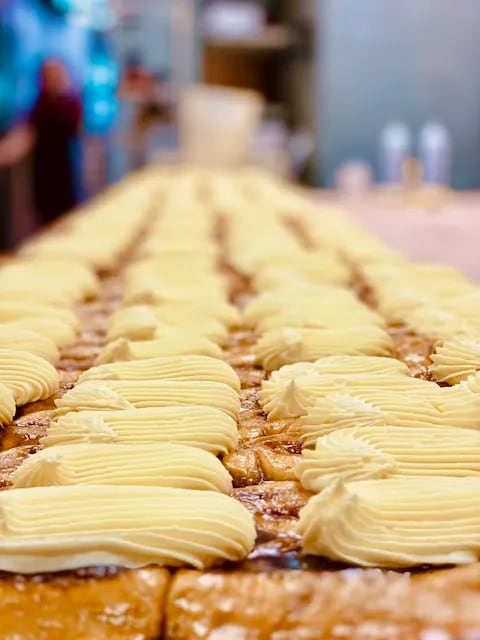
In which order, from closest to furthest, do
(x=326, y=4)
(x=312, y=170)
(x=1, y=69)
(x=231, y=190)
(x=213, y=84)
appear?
(x=231, y=190) → (x=1, y=69) → (x=326, y=4) → (x=312, y=170) → (x=213, y=84)

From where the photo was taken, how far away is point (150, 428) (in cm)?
136

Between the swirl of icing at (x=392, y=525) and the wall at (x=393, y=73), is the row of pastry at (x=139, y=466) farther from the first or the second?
the wall at (x=393, y=73)

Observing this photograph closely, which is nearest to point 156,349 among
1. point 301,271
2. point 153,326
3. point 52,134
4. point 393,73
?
point 153,326

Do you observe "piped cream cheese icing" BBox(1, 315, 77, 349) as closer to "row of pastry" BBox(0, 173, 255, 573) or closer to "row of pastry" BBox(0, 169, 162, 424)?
"row of pastry" BBox(0, 169, 162, 424)

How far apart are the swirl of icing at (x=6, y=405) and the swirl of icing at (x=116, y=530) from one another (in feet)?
1.14

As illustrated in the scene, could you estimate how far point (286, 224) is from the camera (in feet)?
13.7

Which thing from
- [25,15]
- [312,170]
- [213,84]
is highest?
[25,15]

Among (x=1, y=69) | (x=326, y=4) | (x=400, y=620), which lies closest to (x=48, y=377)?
(x=400, y=620)

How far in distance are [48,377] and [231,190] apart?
428 centimetres

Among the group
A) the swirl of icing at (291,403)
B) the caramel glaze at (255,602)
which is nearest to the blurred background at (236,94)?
the swirl of icing at (291,403)

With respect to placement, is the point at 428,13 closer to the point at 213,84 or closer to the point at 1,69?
the point at 213,84

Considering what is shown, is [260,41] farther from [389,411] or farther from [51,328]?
[389,411]

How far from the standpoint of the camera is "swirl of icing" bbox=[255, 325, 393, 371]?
5.76ft

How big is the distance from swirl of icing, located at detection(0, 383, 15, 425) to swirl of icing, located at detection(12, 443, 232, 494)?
0.23 metres
